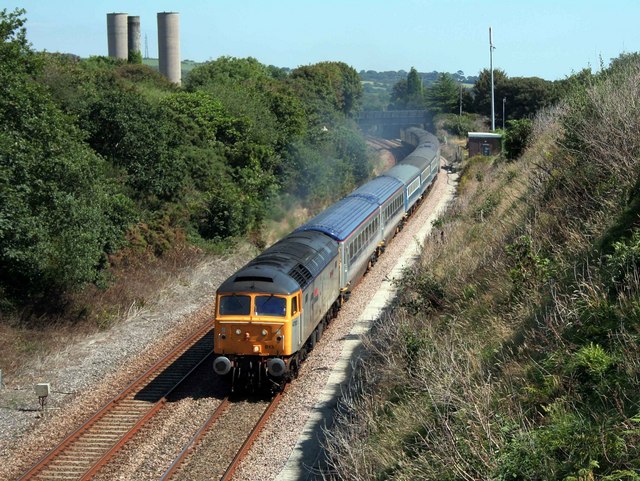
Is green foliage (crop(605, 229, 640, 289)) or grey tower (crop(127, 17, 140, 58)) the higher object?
grey tower (crop(127, 17, 140, 58))

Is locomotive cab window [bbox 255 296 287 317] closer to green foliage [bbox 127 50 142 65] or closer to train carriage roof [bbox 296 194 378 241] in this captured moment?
train carriage roof [bbox 296 194 378 241]

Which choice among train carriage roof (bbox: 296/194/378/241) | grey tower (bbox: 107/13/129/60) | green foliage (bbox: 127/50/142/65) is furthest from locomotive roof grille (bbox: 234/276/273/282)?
grey tower (bbox: 107/13/129/60)

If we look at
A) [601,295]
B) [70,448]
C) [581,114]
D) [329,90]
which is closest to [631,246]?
[601,295]

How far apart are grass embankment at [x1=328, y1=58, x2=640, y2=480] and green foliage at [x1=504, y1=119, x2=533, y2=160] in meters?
13.2

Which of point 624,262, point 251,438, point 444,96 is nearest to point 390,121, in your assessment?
point 444,96

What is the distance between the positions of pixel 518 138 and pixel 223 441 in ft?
75.7

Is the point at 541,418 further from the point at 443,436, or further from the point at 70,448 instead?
the point at 70,448

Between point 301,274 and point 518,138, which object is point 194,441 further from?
point 518,138

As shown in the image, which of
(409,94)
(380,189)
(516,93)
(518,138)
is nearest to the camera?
(380,189)

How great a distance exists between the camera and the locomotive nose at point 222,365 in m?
16.5

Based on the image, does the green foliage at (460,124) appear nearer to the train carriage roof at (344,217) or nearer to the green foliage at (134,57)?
the green foliage at (134,57)

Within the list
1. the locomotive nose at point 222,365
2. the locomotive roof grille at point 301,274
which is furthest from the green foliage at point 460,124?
the locomotive nose at point 222,365

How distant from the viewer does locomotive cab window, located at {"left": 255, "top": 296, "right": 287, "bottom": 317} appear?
16.5 meters

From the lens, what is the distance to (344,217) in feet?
82.2
